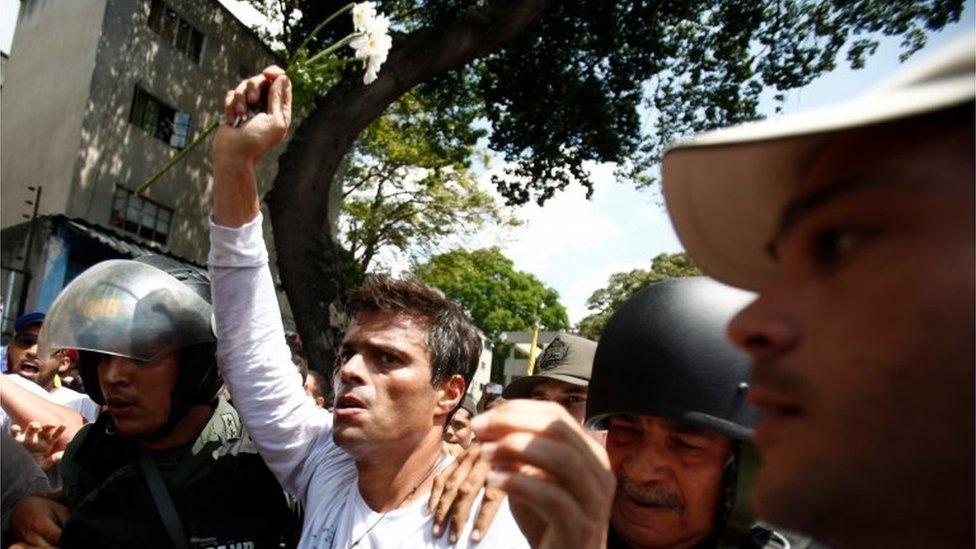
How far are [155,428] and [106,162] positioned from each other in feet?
49.8

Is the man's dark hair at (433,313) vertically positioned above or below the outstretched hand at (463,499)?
above

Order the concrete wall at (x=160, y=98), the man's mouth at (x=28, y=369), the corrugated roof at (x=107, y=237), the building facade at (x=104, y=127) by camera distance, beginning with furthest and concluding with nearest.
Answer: the concrete wall at (x=160, y=98), the building facade at (x=104, y=127), the corrugated roof at (x=107, y=237), the man's mouth at (x=28, y=369)

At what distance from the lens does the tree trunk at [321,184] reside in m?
10.9

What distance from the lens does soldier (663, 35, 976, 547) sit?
66 centimetres

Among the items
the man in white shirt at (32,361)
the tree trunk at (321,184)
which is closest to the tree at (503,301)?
the tree trunk at (321,184)

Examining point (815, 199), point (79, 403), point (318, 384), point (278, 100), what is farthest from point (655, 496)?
point (318, 384)

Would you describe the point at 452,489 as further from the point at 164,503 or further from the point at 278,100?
the point at 278,100

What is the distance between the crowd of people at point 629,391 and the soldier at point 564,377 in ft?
4.02

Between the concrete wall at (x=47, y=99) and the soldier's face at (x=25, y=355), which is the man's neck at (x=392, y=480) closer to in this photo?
the soldier's face at (x=25, y=355)

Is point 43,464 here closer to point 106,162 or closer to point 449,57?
point 449,57

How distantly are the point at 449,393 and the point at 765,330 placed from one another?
1.82 m

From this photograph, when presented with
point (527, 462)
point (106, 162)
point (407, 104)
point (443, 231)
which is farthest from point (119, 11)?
point (527, 462)

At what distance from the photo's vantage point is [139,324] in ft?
7.54

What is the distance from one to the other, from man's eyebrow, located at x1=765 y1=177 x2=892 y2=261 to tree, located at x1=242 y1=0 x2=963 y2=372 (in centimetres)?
1047
